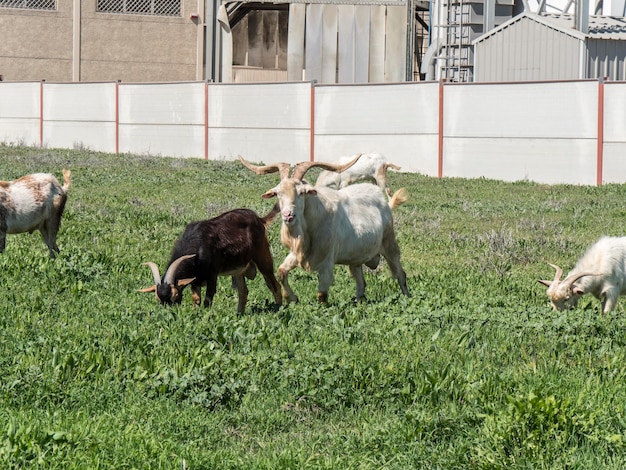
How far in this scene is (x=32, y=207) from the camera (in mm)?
12742

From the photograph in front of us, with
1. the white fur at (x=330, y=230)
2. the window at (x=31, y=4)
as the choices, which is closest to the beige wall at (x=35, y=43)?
the window at (x=31, y=4)

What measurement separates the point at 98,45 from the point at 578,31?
63.6ft

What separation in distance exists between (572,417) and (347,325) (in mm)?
3040

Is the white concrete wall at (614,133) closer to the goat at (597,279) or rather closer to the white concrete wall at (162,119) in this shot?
the white concrete wall at (162,119)

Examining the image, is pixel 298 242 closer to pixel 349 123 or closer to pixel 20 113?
pixel 349 123

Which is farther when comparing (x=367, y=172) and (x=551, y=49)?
(x=551, y=49)

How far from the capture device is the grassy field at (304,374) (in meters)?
5.79

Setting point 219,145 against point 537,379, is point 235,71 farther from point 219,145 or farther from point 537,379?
point 537,379

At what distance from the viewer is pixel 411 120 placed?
92.8ft

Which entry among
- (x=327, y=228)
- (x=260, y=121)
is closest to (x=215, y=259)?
(x=327, y=228)

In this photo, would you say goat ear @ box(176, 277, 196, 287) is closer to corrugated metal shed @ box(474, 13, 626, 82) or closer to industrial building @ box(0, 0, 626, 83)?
corrugated metal shed @ box(474, 13, 626, 82)

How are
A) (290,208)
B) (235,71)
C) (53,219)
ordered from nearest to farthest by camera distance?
(290,208) < (53,219) < (235,71)

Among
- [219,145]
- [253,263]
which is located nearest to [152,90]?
[219,145]

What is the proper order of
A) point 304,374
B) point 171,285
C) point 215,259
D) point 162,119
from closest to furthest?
point 304,374 → point 171,285 → point 215,259 → point 162,119
